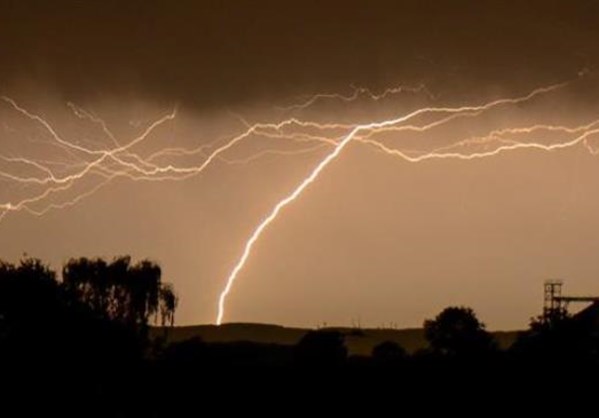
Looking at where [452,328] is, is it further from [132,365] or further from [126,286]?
[132,365]

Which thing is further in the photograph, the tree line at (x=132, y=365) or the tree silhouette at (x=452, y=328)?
the tree silhouette at (x=452, y=328)

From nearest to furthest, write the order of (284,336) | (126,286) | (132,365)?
(132,365)
(126,286)
(284,336)

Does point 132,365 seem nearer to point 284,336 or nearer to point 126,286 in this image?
point 126,286

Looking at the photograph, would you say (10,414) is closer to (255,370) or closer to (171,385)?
(171,385)

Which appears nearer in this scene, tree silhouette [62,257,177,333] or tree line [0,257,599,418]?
tree line [0,257,599,418]

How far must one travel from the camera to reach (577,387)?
144 ft

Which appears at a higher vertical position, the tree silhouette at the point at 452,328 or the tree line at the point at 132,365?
the tree silhouette at the point at 452,328

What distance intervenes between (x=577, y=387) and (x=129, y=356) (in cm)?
1546

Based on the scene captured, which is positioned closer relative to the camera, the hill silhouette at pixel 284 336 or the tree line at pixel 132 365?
the tree line at pixel 132 365

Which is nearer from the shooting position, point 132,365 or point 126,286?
point 132,365

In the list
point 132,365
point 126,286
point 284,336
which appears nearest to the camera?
point 132,365

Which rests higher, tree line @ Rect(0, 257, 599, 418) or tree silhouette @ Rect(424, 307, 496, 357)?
tree silhouette @ Rect(424, 307, 496, 357)

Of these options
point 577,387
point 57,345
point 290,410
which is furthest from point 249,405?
point 577,387

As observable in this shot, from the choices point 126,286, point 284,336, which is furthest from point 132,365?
point 284,336
